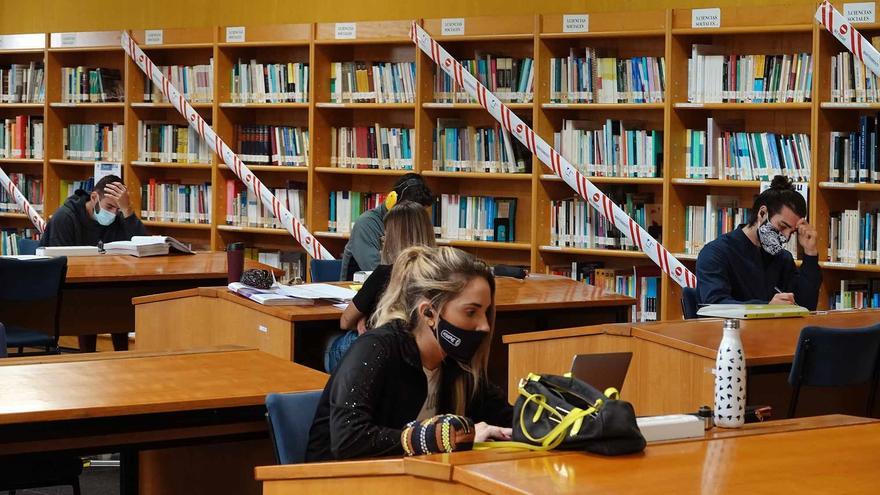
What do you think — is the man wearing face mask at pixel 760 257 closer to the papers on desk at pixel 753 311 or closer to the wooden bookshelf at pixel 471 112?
the papers on desk at pixel 753 311

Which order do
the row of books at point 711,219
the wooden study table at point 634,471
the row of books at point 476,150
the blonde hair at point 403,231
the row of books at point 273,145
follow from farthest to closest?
the row of books at point 273,145 → the row of books at point 476,150 → the row of books at point 711,219 → the blonde hair at point 403,231 → the wooden study table at point 634,471

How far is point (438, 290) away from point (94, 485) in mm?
2905

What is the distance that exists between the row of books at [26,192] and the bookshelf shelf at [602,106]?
4.51m

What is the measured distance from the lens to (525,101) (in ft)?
26.1

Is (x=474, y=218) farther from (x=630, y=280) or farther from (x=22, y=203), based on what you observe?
(x=22, y=203)

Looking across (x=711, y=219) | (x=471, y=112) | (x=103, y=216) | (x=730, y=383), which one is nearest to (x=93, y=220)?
(x=103, y=216)

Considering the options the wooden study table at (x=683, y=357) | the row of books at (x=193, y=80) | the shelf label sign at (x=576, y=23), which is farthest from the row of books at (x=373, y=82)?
the wooden study table at (x=683, y=357)

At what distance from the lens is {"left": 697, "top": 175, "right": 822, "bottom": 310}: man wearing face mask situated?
5750mm

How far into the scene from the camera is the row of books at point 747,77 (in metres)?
6.96

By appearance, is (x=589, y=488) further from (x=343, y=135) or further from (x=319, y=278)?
(x=343, y=135)

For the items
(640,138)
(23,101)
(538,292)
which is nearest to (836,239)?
(640,138)

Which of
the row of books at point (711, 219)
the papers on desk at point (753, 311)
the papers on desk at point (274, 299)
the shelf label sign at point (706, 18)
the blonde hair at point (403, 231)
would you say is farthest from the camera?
the row of books at point (711, 219)

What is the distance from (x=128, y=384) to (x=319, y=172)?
17.3 ft

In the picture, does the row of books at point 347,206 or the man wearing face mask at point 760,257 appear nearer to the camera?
the man wearing face mask at point 760,257
